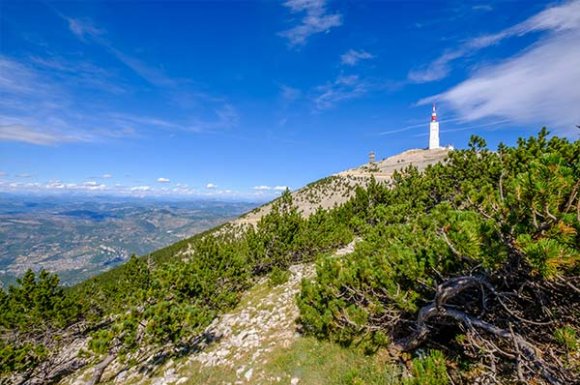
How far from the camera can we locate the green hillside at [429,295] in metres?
4.36

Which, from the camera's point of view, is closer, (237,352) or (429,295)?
(429,295)

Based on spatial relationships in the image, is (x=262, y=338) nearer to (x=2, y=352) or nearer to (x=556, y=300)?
(x=556, y=300)

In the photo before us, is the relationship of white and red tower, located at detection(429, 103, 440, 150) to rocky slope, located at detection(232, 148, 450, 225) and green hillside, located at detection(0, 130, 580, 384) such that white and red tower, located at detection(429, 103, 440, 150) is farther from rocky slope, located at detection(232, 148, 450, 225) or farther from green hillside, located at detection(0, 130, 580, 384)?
green hillside, located at detection(0, 130, 580, 384)

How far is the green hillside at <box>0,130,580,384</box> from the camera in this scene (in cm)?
436

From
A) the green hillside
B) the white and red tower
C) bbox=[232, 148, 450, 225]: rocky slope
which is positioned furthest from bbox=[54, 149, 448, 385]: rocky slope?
the white and red tower

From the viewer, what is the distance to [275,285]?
19.1m

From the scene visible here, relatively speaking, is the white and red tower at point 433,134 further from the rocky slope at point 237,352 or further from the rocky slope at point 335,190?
the rocky slope at point 237,352

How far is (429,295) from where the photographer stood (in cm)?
754

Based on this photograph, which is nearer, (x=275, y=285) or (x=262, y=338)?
(x=262, y=338)

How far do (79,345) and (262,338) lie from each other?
1787cm

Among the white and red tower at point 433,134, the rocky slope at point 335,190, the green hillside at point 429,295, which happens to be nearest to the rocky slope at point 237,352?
the green hillside at point 429,295

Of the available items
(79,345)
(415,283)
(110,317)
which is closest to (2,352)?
(79,345)

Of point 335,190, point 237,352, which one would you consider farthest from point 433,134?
point 237,352

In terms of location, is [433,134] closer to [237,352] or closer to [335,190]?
[335,190]
